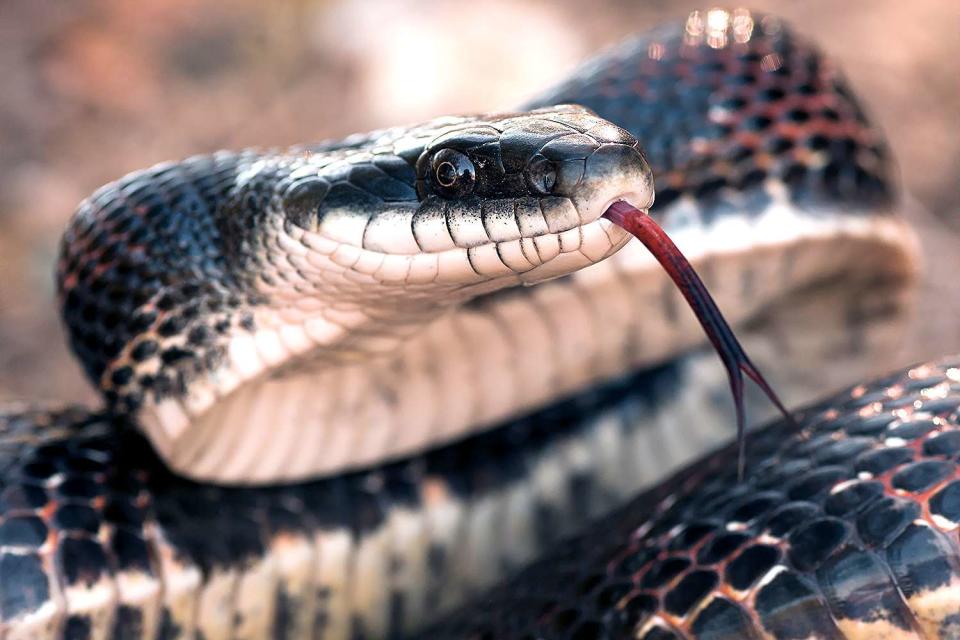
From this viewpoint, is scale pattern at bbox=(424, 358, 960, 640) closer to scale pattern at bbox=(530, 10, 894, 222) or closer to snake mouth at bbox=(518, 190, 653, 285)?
snake mouth at bbox=(518, 190, 653, 285)

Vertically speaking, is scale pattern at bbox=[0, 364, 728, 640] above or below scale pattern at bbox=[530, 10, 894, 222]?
below

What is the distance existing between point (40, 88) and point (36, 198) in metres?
1.24

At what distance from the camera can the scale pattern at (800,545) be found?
2.03 meters

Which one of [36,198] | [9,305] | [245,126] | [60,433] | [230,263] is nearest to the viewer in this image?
[230,263]

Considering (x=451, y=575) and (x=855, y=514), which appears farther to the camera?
(x=451, y=575)

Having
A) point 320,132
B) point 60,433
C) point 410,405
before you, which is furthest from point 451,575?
point 320,132

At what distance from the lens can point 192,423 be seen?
272 cm

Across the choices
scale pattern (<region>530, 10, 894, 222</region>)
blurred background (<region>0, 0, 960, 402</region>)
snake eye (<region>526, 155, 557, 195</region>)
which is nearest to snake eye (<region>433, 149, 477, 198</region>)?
snake eye (<region>526, 155, 557, 195</region>)

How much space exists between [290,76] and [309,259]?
5768 mm

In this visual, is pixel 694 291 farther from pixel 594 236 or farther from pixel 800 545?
pixel 800 545

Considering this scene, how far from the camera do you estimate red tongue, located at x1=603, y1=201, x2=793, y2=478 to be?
222 centimetres

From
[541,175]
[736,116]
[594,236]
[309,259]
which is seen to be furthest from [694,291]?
[736,116]

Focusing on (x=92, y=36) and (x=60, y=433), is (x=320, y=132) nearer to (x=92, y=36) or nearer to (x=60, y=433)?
(x=92, y=36)

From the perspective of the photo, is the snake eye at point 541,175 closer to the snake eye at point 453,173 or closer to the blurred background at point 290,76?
the snake eye at point 453,173
